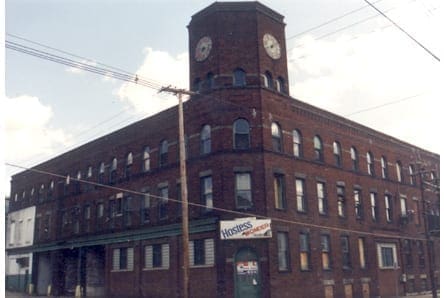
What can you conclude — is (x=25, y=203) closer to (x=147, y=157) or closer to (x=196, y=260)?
(x=147, y=157)

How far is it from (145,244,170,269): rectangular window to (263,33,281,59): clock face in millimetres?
13417

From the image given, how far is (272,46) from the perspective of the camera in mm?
28625

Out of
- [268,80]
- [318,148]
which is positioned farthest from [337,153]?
[268,80]

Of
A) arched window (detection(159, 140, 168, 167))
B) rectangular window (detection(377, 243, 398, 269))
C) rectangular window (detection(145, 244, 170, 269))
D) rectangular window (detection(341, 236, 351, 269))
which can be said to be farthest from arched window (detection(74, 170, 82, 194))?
rectangular window (detection(377, 243, 398, 269))

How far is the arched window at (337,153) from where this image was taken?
31.5 m

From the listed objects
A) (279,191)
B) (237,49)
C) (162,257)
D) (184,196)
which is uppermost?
(237,49)

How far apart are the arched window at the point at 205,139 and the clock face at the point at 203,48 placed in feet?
14.9

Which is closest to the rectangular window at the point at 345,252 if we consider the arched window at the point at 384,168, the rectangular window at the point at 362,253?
the rectangular window at the point at 362,253

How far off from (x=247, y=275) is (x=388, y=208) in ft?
54.4

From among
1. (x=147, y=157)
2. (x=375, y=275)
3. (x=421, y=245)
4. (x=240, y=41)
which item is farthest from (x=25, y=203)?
(x=421, y=245)

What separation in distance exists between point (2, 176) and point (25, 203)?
44809 millimetres

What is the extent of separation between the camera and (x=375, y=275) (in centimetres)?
3162

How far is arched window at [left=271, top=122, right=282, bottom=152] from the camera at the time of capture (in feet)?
88.1

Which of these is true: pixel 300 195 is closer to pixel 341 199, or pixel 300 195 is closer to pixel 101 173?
pixel 341 199
